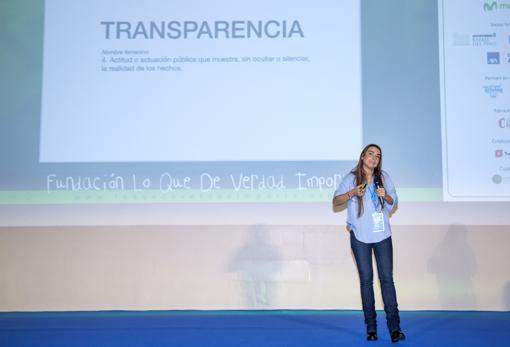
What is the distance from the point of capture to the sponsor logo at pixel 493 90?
4.68 metres

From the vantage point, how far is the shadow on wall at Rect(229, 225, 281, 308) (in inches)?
185

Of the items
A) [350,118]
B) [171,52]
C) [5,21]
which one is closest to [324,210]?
[350,118]

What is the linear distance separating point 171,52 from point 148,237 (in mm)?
1568

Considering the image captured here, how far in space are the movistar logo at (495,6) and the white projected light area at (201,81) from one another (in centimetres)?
106

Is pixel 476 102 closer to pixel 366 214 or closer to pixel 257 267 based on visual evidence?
pixel 366 214

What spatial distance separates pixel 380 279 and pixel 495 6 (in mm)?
2669

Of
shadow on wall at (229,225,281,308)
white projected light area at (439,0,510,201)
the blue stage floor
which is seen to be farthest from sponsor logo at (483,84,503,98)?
shadow on wall at (229,225,281,308)

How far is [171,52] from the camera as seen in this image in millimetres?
4809

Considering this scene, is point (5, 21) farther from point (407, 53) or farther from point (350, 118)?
point (407, 53)

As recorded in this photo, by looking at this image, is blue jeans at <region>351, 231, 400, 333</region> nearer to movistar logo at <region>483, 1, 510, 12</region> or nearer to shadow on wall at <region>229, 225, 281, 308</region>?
shadow on wall at <region>229, 225, 281, 308</region>

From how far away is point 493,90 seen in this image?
15.4ft

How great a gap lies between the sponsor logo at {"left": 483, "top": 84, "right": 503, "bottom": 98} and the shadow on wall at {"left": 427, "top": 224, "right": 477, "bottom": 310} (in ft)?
3.63

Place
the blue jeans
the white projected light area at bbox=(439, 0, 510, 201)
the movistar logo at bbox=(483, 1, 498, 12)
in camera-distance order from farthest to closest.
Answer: the movistar logo at bbox=(483, 1, 498, 12) < the white projected light area at bbox=(439, 0, 510, 201) < the blue jeans

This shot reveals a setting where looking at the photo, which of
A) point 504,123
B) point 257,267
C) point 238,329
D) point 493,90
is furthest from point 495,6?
point 238,329
